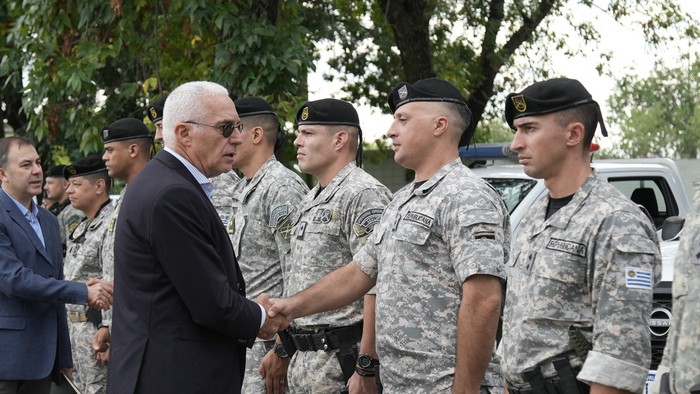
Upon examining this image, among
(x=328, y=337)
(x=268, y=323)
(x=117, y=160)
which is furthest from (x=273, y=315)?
(x=117, y=160)

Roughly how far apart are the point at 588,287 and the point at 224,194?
11.5 feet

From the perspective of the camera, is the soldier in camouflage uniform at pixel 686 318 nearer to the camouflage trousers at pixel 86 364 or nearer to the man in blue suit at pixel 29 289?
the man in blue suit at pixel 29 289

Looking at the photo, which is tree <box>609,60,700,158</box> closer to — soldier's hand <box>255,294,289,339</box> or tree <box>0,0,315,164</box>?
tree <box>0,0,315,164</box>

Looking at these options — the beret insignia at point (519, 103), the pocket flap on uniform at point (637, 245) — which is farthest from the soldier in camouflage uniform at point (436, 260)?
the pocket flap on uniform at point (637, 245)

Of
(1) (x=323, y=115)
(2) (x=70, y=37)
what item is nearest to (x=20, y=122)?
(2) (x=70, y=37)

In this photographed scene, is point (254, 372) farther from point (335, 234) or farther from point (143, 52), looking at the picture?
point (143, 52)

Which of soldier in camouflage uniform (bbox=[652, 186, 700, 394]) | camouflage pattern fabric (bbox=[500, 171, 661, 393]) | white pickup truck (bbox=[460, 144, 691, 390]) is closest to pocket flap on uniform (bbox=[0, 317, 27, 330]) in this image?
camouflage pattern fabric (bbox=[500, 171, 661, 393])

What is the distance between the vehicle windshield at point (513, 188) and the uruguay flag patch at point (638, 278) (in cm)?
464

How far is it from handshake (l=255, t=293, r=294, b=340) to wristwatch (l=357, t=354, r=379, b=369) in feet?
1.27

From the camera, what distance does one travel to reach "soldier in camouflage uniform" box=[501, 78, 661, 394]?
130 inches

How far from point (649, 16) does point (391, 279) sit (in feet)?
35.8

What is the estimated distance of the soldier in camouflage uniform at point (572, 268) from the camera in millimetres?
3303

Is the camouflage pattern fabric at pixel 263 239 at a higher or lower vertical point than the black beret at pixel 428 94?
lower

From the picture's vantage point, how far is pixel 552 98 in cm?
379
